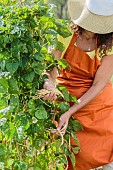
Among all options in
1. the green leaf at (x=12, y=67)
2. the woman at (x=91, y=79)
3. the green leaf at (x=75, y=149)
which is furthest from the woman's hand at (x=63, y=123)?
the green leaf at (x=12, y=67)

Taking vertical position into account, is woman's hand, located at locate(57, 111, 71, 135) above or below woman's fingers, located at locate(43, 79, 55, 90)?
below

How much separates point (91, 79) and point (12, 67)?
2.06 ft

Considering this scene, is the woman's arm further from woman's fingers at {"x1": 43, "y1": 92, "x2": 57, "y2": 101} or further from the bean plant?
woman's fingers at {"x1": 43, "y1": 92, "x2": 57, "y2": 101}

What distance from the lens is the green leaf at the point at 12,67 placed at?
2.17 meters

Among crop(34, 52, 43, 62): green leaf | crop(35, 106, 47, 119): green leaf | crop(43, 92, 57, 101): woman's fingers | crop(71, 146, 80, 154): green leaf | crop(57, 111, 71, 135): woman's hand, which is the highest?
crop(34, 52, 43, 62): green leaf

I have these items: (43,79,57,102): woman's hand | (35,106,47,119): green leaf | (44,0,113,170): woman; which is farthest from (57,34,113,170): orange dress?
(35,106,47,119): green leaf

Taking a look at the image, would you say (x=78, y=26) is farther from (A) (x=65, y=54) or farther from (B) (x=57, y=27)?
(B) (x=57, y=27)

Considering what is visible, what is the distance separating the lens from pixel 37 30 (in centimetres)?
226

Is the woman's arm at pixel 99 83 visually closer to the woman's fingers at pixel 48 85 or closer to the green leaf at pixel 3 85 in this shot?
the woman's fingers at pixel 48 85

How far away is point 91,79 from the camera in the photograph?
8.88 ft

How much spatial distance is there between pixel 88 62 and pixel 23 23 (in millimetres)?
593

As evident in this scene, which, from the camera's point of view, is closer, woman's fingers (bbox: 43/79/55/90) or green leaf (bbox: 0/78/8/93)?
green leaf (bbox: 0/78/8/93)

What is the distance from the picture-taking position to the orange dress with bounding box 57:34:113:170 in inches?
105

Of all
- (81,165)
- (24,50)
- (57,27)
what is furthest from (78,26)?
(81,165)
